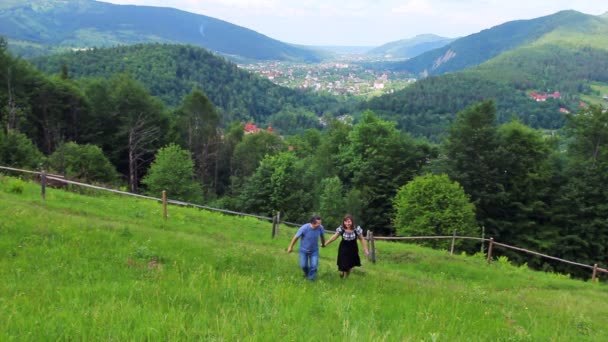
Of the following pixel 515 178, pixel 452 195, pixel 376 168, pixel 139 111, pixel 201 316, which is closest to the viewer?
pixel 201 316

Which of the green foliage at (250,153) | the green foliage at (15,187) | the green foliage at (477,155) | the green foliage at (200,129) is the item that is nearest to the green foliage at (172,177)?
the green foliage at (200,129)

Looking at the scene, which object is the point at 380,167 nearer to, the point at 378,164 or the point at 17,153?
the point at 378,164

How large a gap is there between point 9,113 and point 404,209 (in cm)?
4545

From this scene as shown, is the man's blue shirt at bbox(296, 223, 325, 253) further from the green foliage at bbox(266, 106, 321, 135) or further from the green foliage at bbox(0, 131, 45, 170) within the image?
the green foliage at bbox(266, 106, 321, 135)

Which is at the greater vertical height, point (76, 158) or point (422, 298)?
point (422, 298)

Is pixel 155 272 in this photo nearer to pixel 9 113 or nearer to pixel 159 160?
pixel 159 160

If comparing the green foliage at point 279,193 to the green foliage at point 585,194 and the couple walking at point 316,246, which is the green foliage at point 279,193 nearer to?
the green foliage at point 585,194

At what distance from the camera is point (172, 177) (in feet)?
145

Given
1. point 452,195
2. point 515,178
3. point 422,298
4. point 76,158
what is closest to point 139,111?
point 76,158

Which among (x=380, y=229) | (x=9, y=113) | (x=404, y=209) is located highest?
(x=9, y=113)

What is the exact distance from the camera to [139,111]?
60.9m

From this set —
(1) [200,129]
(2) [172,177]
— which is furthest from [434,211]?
(1) [200,129]

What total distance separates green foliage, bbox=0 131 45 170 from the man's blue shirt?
108 feet

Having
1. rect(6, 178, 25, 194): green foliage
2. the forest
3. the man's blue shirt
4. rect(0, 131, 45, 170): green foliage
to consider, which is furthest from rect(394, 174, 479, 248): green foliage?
rect(0, 131, 45, 170): green foliage
